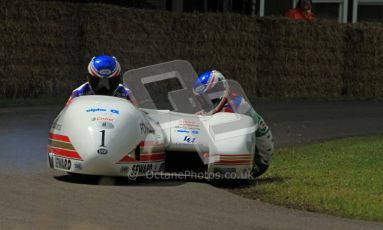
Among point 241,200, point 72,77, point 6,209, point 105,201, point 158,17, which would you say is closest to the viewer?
point 6,209

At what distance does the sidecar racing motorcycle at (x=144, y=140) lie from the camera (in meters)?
8.32

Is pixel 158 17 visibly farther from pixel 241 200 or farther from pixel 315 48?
pixel 241 200

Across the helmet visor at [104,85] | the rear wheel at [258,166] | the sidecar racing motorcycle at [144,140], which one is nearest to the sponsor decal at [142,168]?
the sidecar racing motorcycle at [144,140]

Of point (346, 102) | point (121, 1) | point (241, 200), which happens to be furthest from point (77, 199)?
point (121, 1)

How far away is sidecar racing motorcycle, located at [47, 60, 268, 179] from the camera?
8320 millimetres

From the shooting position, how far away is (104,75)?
9266 mm

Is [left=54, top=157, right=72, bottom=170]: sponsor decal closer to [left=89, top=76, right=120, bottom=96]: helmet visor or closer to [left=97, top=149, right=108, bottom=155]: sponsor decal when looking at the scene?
[left=97, top=149, right=108, bottom=155]: sponsor decal

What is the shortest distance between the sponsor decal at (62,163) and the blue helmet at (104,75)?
1.17 m

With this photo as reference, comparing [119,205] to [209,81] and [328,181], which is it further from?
[328,181]

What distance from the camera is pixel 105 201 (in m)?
7.52

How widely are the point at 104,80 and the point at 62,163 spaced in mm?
1285

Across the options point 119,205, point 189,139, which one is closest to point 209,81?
point 189,139

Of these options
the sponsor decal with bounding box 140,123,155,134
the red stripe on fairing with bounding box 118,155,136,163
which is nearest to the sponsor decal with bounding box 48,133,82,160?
the red stripe on fairing with bounding box 118,155,136,163

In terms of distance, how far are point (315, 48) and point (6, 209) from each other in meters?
15.8
